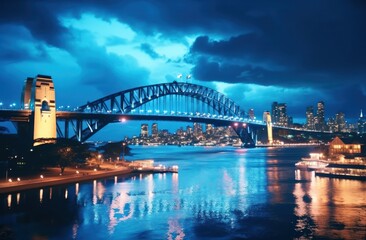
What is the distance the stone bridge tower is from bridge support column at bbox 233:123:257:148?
80895 mm

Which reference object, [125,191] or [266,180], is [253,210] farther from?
[266,180]

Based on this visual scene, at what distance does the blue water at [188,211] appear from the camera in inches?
929

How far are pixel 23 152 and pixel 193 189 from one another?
26.3 meters

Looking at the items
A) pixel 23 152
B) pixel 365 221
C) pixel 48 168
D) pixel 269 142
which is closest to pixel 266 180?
pixel 365 221

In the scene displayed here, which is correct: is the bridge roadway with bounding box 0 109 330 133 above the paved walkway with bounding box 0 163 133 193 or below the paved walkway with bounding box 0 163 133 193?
above

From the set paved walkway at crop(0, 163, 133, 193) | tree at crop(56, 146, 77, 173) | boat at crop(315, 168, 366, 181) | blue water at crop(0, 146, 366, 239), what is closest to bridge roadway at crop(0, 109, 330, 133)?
tree at crop(56, 146, 77, 173)

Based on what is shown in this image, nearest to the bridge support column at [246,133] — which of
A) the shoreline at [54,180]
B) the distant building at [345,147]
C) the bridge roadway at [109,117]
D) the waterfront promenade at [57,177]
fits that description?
the bridge roadway at [109,117]

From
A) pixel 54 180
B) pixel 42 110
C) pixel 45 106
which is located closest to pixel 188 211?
pixel 54 180

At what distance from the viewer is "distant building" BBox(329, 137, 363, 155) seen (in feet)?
220

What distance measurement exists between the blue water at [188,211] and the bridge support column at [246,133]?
94692mm

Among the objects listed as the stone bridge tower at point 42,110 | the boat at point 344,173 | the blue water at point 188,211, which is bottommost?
the blue water at point 188,211

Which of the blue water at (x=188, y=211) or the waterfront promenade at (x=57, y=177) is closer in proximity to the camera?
the blue water at (x=188, y=211)

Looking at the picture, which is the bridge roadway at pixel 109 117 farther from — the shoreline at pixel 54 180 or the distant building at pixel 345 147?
the distant building at pixel 345 147

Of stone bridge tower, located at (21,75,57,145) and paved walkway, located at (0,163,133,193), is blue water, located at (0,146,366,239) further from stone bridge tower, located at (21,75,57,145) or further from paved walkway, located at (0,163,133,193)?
stone bridge tower, located at (21,75,57,145)
